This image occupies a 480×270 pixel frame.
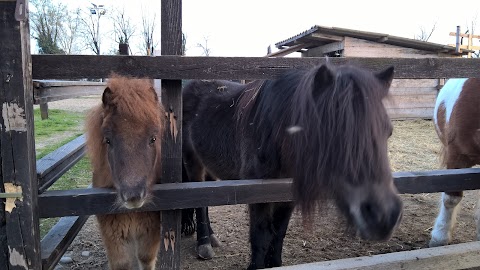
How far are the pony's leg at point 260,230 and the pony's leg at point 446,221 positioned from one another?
2276 millimetres

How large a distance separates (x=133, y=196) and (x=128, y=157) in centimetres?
27

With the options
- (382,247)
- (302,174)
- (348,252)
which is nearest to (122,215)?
(302,174)

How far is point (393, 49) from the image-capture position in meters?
13.7

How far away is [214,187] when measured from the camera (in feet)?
7.49

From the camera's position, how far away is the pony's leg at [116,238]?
254 cm

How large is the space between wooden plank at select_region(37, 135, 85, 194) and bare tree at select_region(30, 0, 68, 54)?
3349 centimetres

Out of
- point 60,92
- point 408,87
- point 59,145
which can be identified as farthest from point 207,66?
point 408,87

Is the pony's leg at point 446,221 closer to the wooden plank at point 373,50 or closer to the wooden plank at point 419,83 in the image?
the wooden plank at point 373,50

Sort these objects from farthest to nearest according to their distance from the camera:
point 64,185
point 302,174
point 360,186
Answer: point 64,185 < point 302,174 < point 360,186

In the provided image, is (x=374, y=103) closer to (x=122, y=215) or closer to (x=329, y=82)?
(x=329, y=82)

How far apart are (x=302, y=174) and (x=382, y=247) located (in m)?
2.49

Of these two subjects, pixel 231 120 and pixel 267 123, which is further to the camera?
pixel 231 120

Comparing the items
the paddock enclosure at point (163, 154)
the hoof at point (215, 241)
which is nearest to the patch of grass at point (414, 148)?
the hoof at point (215, 241)

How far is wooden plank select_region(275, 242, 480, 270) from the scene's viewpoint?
229 centimetres
